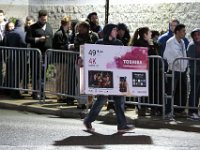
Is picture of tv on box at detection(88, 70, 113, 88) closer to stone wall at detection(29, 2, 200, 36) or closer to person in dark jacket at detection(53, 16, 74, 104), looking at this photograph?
person in dark jacket at detection(53, 16, 74, 104)

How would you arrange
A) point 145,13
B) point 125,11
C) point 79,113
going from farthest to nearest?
point 125,11 → point 145,13 → point 79,113

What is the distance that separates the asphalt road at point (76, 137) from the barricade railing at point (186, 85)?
111cm

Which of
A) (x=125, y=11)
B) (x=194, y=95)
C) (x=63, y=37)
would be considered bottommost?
(x=194, y=95)

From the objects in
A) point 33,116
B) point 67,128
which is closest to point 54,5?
point 33,116

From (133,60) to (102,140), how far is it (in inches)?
73.1

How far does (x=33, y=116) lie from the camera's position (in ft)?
40.8

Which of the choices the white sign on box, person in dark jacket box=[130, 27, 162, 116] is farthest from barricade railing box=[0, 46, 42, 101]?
the white sign on box

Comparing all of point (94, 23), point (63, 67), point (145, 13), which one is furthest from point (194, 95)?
point (145, 13)

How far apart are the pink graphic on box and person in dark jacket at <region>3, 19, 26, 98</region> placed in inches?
144

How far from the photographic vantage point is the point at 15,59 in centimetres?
1425

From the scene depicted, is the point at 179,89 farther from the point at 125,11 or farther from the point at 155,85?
the point at 125,11

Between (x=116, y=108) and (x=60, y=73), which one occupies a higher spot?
(x=60, y=73)

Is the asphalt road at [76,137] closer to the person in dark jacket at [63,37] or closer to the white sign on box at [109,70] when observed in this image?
the white sign on box at [109,70]

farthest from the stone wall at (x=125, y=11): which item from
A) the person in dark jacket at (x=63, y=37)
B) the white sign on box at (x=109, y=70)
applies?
the white sign on box at (x=109, y=70)
